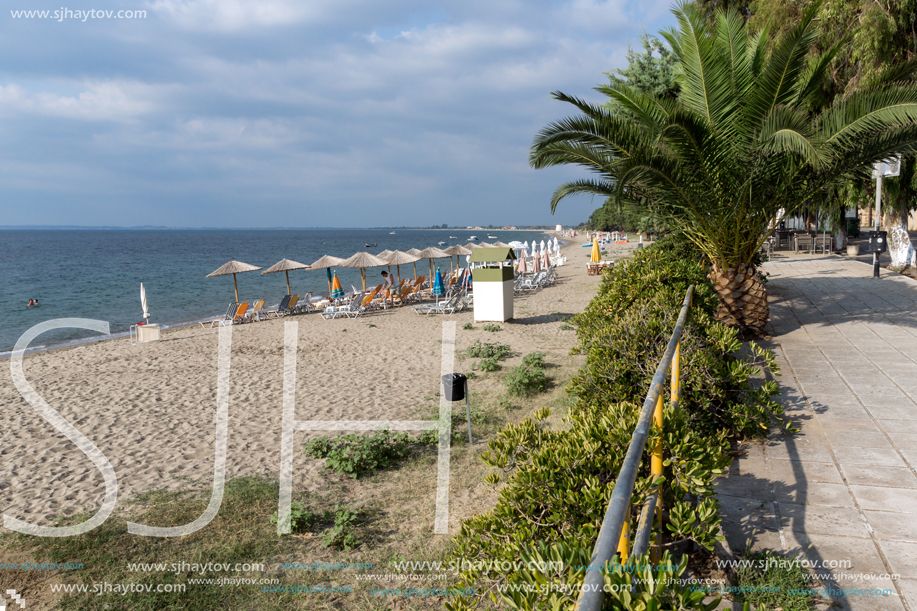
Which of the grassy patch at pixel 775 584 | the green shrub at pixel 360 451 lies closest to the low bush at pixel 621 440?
the grassy patch at pixel 775 584

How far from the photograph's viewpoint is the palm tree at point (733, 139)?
19.2 feet

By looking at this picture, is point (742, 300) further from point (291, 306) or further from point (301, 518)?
point (291, 306)

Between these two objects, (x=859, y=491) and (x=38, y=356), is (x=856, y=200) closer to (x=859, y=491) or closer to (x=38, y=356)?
(x=859, y=491)

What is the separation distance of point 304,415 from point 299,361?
12.1 ft

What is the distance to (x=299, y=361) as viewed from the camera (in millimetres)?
10414

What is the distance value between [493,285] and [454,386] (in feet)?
23.7

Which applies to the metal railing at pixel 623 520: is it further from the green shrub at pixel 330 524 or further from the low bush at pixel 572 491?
the green shrub at pixel 330 524

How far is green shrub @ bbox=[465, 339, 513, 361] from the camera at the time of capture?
31.1 feet

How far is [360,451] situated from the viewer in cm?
528

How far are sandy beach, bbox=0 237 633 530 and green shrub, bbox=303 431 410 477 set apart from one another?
0.20m

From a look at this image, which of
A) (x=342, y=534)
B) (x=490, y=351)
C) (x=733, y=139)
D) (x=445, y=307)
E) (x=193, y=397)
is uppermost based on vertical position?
(x=733, y=139)

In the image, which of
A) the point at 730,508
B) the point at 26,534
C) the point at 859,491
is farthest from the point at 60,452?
the point at 859,491

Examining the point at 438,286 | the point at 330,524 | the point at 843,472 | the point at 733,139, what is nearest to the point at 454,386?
the point at 330,524

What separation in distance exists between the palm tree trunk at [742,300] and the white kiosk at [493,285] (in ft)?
19.7
